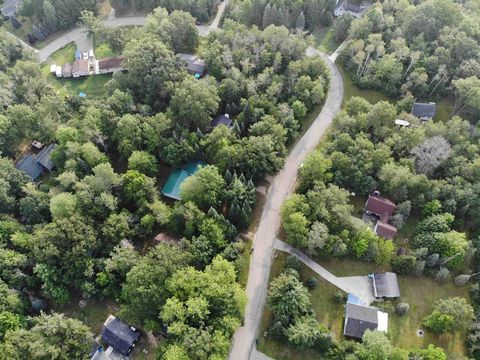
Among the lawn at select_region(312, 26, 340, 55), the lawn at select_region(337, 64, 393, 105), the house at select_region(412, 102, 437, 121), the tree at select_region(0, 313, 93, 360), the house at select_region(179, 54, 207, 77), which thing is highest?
the lawn at select_region(312, 26, 340, 55)

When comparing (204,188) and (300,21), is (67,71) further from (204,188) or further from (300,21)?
(300,21)

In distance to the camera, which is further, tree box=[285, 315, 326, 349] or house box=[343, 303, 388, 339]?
house box=[343, 303, 388, 339]

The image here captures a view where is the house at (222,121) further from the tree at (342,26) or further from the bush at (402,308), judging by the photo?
the bush at (402,308)

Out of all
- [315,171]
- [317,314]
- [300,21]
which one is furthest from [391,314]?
[300,21]

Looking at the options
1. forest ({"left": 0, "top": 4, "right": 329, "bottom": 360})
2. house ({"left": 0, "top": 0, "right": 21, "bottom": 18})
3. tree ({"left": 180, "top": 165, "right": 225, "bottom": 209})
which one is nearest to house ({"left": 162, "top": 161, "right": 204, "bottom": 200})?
forest ({"left": 0, "top": 4, "right": 329, "bottom": 360})

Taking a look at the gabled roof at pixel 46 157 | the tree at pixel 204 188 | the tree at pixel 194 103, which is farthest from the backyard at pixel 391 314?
the gabled roof at pixel 46 157

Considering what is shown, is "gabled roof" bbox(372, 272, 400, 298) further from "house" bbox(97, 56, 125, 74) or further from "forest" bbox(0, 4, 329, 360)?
"house" bbox(97, 56, 125, 74)

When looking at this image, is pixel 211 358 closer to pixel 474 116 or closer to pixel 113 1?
pixel 474 116
